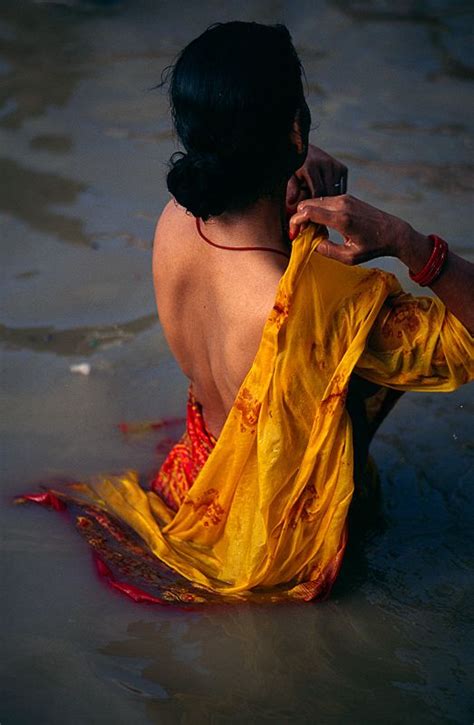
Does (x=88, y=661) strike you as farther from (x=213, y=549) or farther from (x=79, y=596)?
(x=213, y=549)

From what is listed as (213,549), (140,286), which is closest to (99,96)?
(140,286)

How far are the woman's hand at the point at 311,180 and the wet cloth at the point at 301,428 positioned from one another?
0.59ft

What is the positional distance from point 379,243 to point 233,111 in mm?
427

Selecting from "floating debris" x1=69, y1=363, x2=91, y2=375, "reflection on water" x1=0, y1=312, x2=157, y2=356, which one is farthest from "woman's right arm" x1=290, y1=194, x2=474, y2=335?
"reflection on water" x1=0, y1=312, x2=157, y2=356

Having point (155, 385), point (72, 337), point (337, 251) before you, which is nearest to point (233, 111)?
point (337, 251)

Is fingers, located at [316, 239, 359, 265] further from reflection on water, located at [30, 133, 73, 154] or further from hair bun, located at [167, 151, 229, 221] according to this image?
reflection on water, located at [30, 133, 73, 154]

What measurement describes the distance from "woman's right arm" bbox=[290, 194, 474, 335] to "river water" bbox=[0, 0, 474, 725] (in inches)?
32.4

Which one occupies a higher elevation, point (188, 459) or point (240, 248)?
point (240, 248)

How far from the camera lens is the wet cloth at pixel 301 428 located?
7.49ft

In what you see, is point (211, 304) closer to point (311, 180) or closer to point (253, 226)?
point (253, 226)

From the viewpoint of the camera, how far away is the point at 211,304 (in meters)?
2.40

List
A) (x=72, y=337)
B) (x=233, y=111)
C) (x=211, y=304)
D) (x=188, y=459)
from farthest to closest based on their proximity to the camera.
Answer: (x=72, y=337) → (x=188, y=459) → (x=211, y=304) → (x=233, y=111)

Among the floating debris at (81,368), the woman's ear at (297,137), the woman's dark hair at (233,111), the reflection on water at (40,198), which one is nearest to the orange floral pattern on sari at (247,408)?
the woman's dark hair at (233,111)

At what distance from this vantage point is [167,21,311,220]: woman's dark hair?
2.07 meters
